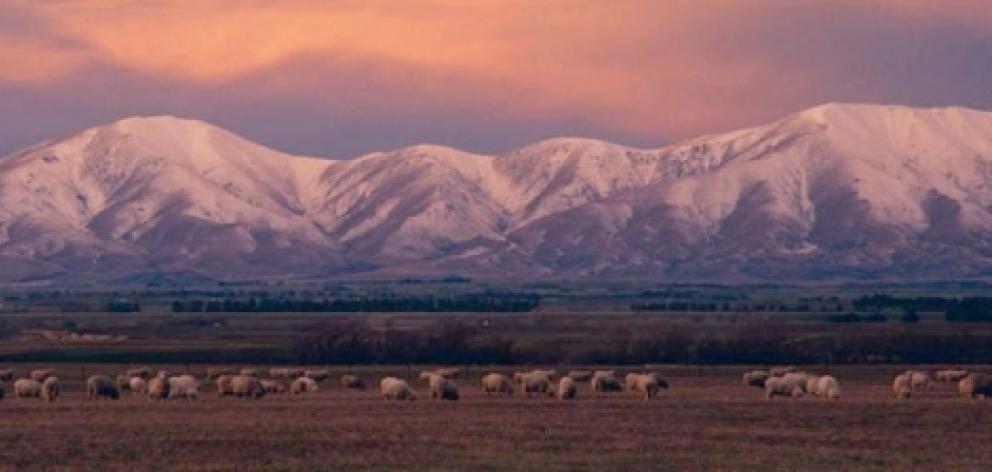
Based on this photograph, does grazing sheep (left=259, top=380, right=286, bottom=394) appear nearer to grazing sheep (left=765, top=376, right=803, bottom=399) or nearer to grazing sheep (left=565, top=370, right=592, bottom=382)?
grazing sheep (left=565, top=370, right=592, bottom=382)

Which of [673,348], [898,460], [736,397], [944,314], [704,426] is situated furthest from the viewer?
[944,314]

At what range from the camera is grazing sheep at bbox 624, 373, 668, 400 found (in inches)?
2480

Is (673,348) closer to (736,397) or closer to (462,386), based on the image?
(462,386)

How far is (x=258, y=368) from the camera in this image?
8475 centimetres

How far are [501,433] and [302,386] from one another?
2208 cm

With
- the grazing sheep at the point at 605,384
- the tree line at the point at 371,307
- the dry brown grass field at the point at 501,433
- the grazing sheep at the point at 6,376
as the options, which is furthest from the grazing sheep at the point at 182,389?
the tree line at the point at 371,307

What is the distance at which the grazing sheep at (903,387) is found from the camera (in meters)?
63.1

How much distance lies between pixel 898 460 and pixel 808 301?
155129 millimetres

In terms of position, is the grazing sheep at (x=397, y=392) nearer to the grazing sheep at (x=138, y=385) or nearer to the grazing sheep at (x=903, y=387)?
the grazing sheep at (x=138, y=385)

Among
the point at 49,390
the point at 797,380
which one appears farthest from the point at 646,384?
the point at 49,390

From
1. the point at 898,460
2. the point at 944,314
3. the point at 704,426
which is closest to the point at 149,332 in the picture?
the point at 944,314

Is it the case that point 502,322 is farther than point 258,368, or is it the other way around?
point 502,322

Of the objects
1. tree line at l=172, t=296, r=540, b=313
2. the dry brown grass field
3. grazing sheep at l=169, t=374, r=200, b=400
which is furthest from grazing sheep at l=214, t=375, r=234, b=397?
tree line at l=172, t=296, r=540, b=313

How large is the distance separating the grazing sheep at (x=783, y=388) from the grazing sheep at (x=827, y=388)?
585 millimetres
